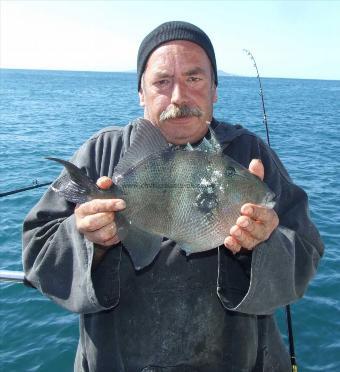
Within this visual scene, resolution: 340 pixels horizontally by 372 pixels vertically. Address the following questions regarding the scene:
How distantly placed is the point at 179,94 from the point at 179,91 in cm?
3

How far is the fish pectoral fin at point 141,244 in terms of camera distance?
2.77m

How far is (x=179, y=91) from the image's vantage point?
3.36 m

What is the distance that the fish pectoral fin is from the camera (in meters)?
2.77

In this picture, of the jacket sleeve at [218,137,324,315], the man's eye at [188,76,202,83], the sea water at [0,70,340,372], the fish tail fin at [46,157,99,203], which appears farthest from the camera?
the sea water at [0,70,340,372]

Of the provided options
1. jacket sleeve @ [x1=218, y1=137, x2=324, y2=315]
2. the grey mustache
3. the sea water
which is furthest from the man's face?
the sea water

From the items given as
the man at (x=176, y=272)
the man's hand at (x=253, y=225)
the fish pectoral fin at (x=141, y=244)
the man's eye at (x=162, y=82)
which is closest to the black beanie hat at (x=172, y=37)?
the man at (x=176, y=272)

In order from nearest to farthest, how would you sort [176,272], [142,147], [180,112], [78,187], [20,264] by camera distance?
[78,187] < [142,147] < [176,272] < [180,112] < [20,264]

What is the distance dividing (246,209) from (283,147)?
19174 millimetres

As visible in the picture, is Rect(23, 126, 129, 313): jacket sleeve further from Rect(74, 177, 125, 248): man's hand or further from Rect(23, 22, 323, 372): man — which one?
Rect(74, 177, 125, 248): man's hand

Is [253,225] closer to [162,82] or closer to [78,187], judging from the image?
[78,187]

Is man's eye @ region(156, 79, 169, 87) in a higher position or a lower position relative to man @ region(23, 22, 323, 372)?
higher

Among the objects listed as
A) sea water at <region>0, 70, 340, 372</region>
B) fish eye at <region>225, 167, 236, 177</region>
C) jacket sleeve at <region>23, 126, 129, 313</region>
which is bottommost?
sea water at <region>0, 70, 340, 372</region>

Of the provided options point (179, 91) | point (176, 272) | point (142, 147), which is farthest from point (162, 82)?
point (176, 272)

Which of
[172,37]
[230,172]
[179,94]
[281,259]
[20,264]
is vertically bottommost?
[20,264]
